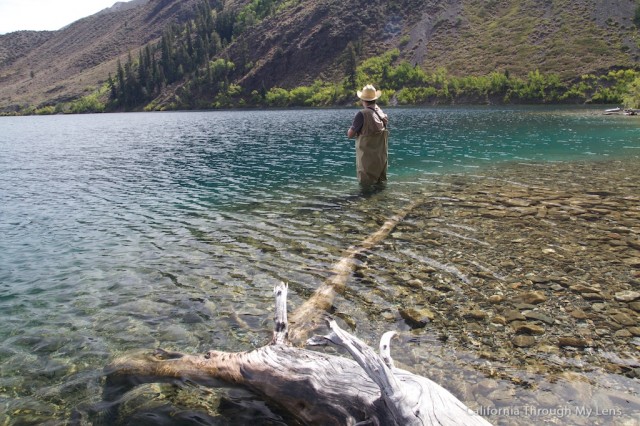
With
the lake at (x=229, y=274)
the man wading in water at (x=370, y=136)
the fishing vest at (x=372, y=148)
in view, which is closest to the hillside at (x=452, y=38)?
the fishing vest at (x=372, y=148)

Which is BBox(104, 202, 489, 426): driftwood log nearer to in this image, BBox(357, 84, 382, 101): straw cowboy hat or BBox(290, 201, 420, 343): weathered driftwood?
BBox(290, 201, 420, 343): weathered driftwood

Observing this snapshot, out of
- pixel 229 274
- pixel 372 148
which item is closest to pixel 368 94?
pixel 372 148

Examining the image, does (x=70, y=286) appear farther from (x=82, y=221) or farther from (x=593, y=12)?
(x=593, y=12)

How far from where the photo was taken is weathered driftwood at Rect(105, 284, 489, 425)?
3818 millimetres

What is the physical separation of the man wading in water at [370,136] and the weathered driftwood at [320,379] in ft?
35.4

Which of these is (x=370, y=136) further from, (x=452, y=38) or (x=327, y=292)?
(x=452, y=38)

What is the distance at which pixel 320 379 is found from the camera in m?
4.64

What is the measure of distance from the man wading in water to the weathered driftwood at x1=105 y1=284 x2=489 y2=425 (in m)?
10.8

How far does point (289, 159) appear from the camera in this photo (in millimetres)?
30812

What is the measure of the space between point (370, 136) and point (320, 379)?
40.8ft

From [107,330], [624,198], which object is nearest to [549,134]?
[624,198]

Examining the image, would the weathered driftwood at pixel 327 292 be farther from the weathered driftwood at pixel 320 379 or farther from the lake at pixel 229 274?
the weathered driftwood at pixel 320 379

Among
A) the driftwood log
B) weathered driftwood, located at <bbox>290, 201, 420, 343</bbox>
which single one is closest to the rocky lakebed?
weathered driftwood, located at <bbox>290, 201, 420, 343</bbox>

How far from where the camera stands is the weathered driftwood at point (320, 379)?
3.82 meters
